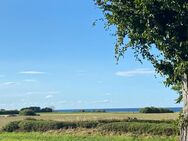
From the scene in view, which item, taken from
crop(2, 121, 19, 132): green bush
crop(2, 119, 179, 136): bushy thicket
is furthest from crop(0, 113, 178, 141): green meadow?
crop(2, 121, 19, 132): green bush

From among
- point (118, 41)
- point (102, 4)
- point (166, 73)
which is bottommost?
point (166, 73)

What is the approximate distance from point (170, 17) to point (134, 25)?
6.38 ft

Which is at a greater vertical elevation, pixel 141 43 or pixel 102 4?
pixel 102 4

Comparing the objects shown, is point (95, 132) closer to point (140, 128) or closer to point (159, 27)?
point (140, 128)

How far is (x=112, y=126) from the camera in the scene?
58812mm

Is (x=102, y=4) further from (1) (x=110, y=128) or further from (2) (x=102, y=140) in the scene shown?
(1) (x=110, y=128)

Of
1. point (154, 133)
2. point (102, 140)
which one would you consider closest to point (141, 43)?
point (102, 140)

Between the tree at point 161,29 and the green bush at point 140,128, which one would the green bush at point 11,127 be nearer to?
the green bush at point 140,128

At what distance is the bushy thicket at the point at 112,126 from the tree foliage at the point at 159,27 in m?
18.8

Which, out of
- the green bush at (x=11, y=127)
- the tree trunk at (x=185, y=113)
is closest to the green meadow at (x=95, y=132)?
the green bush at (x=11, y=127)

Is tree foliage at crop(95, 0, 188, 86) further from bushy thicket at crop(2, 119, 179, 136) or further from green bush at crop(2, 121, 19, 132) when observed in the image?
green bush at crop(2, 121, 19, 132)

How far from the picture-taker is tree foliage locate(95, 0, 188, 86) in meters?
28.6

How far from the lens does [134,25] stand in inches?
1180

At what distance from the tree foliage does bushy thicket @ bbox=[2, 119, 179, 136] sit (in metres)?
18.8
